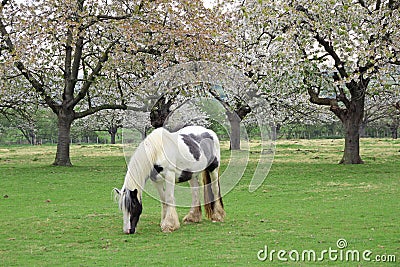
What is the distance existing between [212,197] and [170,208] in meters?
1.28

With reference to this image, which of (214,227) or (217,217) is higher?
(217,217)

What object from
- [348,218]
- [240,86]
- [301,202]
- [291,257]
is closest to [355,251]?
[291,257]

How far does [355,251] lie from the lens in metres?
7.90

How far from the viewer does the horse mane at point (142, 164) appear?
31.7 feet

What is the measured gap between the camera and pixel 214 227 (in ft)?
34.0

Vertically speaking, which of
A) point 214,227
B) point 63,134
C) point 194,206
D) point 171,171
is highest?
point 63,134

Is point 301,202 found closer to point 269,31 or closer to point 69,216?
point 69,216

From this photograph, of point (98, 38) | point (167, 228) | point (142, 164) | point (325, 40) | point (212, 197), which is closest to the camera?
point (142, 164)

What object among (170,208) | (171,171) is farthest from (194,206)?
(171,171)

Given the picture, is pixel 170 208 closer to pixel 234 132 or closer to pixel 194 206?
pixel 194 206

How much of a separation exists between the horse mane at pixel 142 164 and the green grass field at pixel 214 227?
3.10 ft

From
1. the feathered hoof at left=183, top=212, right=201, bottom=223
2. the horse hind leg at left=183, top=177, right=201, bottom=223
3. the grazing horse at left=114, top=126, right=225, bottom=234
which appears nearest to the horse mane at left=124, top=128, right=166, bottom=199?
the grazing horse at left=114, top=126, right=225, bottom=234

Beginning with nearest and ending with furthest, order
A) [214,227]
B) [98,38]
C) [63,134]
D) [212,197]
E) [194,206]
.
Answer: [214,227] → [194,206] → [212,197] → [98,38] → [63,134]

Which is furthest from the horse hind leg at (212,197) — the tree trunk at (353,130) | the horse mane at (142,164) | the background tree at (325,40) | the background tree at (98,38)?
the tree trunk at (353,130)
